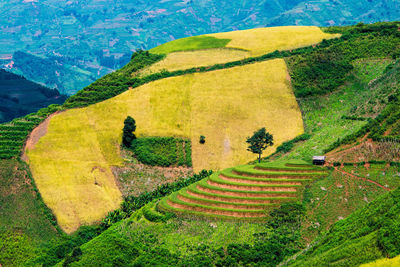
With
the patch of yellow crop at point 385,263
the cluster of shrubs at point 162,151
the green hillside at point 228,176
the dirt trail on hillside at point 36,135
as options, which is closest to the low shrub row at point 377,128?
the green hillside at point 228,176

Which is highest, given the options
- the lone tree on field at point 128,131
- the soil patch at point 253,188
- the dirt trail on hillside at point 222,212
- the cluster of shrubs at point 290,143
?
the lone tree on field at point 128,131

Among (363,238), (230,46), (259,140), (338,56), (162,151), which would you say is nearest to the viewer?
(363,238)

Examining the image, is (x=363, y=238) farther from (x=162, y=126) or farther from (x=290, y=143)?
(x=162, y=126)

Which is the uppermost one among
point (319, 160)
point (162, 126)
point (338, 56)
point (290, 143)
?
point (338, 56)

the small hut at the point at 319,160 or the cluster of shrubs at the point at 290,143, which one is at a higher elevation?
the small hut at the point at 319,160

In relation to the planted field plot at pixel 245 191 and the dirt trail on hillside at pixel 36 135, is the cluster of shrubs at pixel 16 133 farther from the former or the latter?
the planted field plot at pixel 245 191

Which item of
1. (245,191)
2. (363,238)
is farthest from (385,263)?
(245,191)

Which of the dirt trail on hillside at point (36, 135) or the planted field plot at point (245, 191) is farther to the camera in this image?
the dirt trail on hillside at point (36, 135)

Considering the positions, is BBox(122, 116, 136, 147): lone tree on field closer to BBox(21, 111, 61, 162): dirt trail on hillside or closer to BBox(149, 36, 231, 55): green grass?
BBox(21, 111, 61, 162): dirt trail on hillside
